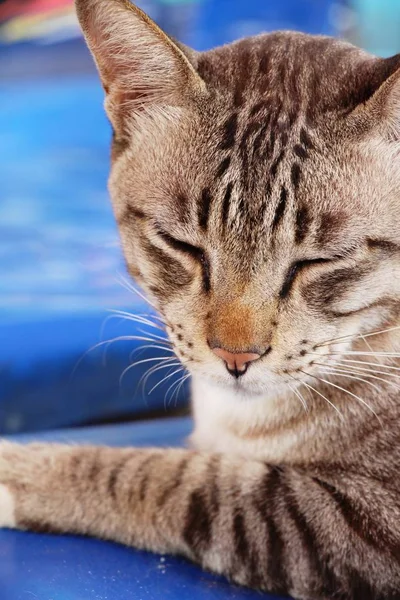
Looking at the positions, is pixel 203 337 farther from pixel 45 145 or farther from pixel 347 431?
pixel 45 145

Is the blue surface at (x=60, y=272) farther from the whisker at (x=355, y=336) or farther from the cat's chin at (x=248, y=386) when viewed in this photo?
the whisker at (x=355, y=336)

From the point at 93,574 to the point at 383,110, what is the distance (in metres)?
0.80

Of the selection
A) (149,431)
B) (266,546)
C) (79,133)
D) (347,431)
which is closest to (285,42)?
(347,431)

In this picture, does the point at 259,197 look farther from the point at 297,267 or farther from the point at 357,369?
the point at 357,369

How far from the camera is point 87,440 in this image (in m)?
1.79

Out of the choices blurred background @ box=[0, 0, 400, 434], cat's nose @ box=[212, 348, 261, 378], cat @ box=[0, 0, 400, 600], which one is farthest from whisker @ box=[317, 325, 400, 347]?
blurred background @ box=[0, 0, 400, 434]

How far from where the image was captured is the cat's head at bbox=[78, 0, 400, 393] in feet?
3.67

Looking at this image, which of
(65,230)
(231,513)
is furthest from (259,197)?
(65,230)

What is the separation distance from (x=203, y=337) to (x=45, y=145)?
287 centimetres

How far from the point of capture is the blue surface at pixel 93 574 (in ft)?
3.86

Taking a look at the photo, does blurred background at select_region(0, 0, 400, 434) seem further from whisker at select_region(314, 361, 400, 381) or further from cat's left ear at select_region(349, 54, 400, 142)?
cat's left ear at select_region(349, 54, 400, 142)

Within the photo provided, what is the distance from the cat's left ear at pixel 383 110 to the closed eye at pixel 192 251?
28 centimetres

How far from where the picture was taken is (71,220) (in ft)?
10.5

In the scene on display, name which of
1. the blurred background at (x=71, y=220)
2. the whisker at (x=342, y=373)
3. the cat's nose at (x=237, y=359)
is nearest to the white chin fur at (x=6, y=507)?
the blurred background at (x=71, y=220)
